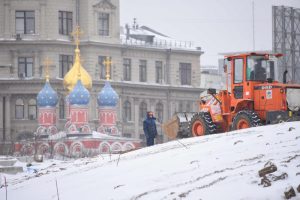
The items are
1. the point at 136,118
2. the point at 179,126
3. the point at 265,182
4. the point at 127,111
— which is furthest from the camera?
the point at 127,111

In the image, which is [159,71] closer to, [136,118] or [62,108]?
[136,118]

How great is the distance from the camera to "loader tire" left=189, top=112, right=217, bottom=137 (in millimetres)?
35984

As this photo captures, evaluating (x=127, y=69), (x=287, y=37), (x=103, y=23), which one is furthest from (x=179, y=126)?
(x=127, y=69)

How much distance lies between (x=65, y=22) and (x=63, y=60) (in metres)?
3.26

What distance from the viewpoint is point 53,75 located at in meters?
94.9

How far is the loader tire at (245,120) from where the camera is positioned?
3347 cm

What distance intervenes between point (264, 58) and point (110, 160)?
25.5ft

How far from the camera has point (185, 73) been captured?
106 m

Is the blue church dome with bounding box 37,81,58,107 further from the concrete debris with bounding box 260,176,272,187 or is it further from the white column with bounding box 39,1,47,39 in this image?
the concrete debris with bounding box 260,176,272,187

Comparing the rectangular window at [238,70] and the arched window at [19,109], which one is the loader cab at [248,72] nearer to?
the rectangular window at [238,70]

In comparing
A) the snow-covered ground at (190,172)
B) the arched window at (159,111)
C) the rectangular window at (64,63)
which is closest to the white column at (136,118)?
the arched window at (159,111)

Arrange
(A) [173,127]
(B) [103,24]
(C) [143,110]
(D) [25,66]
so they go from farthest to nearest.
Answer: (C) [143,110] < (B) [103,24] < (D) [25,66] < (A) [173,127]

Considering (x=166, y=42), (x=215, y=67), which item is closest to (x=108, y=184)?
(x=166, y=42)

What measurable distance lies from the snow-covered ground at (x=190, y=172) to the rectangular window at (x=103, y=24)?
67.6m
